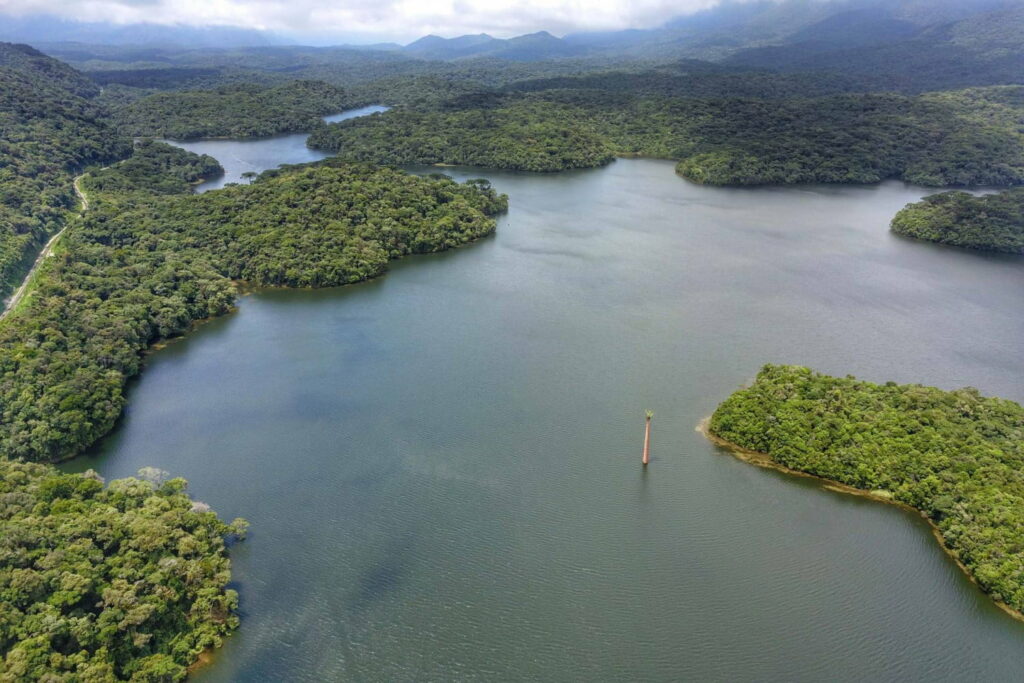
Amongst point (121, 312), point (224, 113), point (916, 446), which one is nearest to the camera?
point (916, 446)

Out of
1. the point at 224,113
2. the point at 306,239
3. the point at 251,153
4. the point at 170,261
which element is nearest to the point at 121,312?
the point at 170,261

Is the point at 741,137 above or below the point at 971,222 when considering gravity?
above

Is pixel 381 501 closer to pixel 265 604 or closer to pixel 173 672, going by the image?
pixel 265 604

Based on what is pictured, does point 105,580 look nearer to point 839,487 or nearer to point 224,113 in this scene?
point 839,487

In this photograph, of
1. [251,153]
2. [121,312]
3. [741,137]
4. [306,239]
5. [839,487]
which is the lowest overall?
[251,153]

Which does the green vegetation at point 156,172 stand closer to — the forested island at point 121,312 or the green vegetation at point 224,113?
the forested island at point 121,312

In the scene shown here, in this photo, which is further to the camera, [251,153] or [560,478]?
[251,153]

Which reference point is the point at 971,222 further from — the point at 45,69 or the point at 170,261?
the point at 45,69

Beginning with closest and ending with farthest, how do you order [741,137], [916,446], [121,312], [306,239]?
[916,446] < [121,312] < [306,239] < [741,137]
